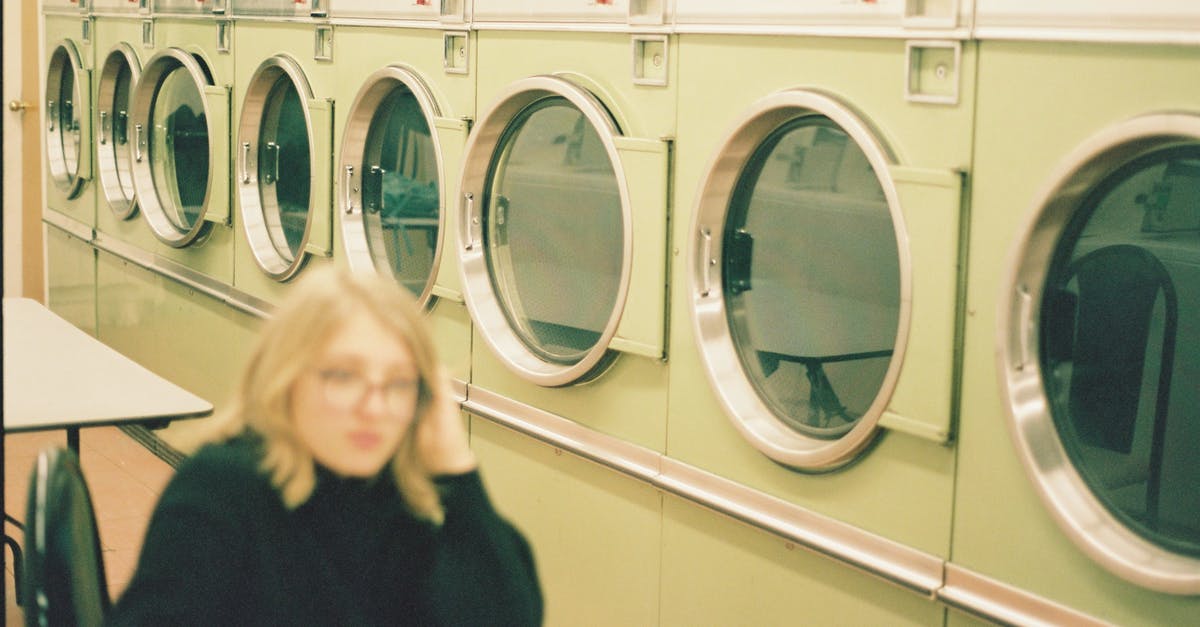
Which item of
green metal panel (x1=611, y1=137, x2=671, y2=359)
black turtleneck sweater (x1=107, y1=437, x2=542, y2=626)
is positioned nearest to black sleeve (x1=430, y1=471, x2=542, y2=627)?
black turtleneck sweater (x1=107, y1=437, x2=542, y2=626)

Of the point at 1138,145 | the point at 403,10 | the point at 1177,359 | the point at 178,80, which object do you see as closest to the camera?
the point at 1138,145

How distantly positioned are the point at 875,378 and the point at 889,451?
0.29 metres

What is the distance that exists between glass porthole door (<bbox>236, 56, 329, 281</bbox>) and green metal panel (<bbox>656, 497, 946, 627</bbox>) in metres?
2.63

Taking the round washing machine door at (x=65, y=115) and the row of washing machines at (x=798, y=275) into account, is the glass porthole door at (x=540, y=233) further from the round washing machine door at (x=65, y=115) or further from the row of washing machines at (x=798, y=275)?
the round washing machine door at (x=65, y=115)

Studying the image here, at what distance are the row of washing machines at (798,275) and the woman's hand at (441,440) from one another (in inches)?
Answer: 51.7

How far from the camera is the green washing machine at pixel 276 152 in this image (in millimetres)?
5652

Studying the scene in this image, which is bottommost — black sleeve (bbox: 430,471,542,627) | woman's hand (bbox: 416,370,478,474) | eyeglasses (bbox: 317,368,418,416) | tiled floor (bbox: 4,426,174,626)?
tiled floor (bbox: 4,426,174,626)

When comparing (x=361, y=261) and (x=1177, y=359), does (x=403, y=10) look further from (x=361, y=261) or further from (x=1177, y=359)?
(x=1177, y=359)

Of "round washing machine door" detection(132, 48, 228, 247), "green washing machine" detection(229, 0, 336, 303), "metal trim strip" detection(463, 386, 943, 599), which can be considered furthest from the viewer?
"round washing machine door" detection(132, 48, 228, 247)

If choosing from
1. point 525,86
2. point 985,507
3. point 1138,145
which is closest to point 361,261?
point 525,86

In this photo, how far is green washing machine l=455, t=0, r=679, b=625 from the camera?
393cm

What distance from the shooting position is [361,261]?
5520 mm

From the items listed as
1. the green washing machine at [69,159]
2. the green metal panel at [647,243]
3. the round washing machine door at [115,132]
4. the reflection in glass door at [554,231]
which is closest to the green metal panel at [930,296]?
the green metal panel at [647,243]

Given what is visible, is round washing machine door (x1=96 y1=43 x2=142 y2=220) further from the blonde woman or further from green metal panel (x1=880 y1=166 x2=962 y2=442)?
the blonde woman
